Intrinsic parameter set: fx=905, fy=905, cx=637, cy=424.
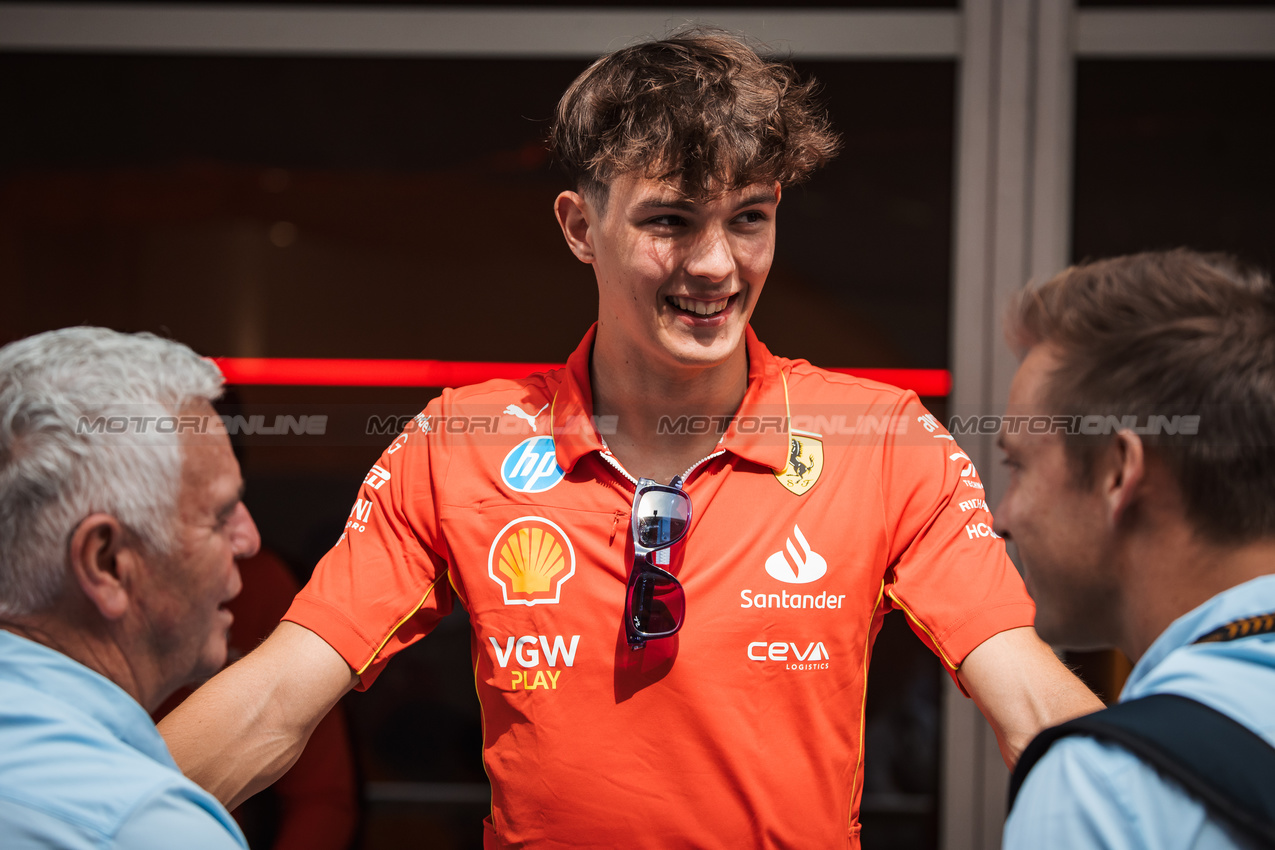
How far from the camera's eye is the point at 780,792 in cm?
130

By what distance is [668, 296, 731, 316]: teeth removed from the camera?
1389 mm

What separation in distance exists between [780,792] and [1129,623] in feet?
2.06

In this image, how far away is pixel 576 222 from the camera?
153 cm

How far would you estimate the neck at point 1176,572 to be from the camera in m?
0.77

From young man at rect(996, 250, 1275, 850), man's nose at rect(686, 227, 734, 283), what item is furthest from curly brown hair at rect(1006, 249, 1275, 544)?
man's nose at rect(686, 227, 734, 283)

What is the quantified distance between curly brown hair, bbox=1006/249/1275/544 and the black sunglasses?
2.03 ft

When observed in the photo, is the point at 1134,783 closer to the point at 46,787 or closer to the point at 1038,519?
the point at 1038,519

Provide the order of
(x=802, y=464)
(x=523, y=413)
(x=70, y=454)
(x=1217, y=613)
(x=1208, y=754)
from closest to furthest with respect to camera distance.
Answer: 1. (x=1208, y=754)
2. (x=1217, y=613)
3. (x=70, y=454)
4. (x=802, y=464)
5. (x=523, y=413)

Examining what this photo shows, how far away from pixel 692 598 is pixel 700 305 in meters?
0.44

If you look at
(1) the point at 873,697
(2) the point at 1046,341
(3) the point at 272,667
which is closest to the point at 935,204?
(1) the point at 873,697

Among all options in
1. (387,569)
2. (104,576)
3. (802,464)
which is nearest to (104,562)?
(104,576)

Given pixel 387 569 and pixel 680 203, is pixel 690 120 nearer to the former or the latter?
pixel 680 203

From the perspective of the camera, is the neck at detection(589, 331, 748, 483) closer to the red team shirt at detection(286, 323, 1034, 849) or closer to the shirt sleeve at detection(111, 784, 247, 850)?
the red team shirt at detection(286, 323, 1034, 849)

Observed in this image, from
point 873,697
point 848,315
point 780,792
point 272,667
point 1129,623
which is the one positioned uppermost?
point 848,315
